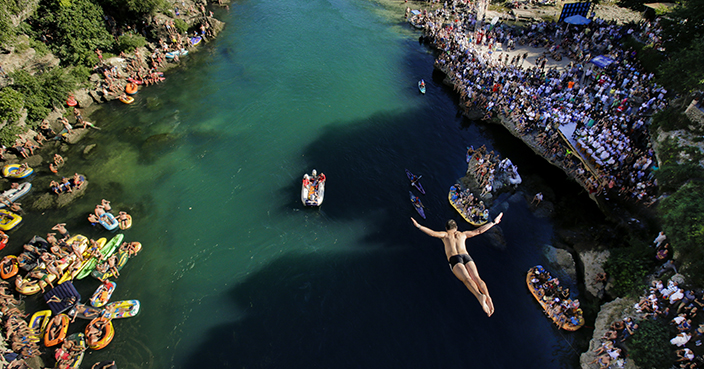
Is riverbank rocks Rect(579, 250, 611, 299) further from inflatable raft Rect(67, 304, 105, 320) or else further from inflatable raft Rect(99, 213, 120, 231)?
inflatable raft Rect(99, 213, 120, 231)

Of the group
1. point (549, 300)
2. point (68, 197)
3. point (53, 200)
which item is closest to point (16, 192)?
point (53, 200)

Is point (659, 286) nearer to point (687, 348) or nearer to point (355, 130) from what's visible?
point (687, 348)

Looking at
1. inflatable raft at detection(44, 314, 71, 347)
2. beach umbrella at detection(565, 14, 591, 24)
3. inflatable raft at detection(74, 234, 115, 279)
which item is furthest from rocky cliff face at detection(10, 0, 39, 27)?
beach umbrella at detection(565, 14, 591, 24)

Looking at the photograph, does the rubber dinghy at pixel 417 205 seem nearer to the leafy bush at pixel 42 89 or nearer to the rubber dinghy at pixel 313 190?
the rubber dinghy at pixel 313 190

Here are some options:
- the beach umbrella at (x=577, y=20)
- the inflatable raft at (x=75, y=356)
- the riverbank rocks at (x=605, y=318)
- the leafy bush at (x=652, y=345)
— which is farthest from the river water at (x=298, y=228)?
the beach umbrella at (x=577, y=20)

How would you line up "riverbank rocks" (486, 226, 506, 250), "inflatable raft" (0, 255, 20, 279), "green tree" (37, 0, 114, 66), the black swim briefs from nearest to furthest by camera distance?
1. the black swim briefs
2. "inflatable raft" (0, 255, 20, 279)
3. "riverbank rocks" (486, 226, 506, 250)
4. "green tree" (37, 0, 114, 66)

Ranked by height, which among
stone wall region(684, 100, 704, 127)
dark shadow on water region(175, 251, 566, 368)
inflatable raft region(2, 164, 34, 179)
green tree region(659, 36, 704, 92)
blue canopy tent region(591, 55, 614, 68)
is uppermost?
green tree region(659, 36, 704, 92)

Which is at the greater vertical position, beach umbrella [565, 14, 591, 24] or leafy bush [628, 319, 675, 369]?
beach umbrella [565, 14, 591, 24]
